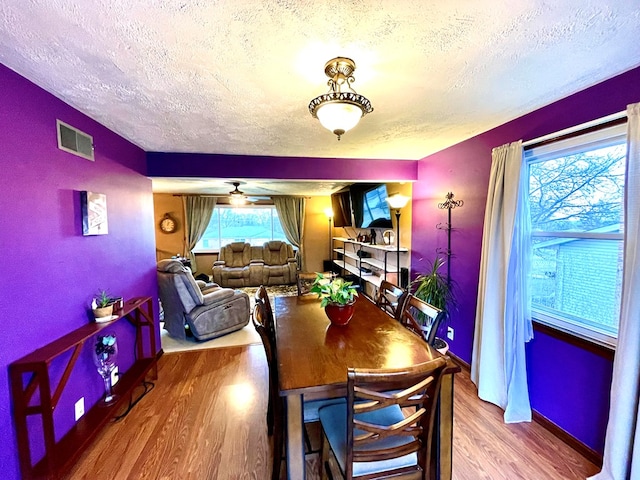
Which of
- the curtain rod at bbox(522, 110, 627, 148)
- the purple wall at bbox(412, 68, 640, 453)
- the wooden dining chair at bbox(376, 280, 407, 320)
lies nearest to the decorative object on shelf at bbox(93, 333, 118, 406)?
the wooden dining chair at bbox(376, 280, 407, 320)

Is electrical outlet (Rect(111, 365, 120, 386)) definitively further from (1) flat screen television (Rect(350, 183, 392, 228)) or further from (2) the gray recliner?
(1) flat screen television (Rect(350, 183, 392, 228))

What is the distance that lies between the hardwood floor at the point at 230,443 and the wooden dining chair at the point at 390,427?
732 mm

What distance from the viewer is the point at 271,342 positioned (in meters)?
1.80

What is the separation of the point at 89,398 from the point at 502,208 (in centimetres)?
348

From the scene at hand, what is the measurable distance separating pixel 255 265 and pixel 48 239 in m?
5.21

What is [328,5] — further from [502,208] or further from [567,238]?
[567,238]

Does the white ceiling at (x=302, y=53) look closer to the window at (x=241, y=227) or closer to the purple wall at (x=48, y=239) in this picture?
the purple wall at (x=48, y=239)

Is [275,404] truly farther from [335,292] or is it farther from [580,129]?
[580,129]

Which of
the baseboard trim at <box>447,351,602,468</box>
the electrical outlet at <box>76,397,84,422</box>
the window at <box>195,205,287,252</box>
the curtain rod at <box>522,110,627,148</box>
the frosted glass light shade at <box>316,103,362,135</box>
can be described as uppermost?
the curtain rod at <box>522,110,627,148</box>

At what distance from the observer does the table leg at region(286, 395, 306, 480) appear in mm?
1246

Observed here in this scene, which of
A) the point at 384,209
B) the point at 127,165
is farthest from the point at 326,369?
the point at 384,209

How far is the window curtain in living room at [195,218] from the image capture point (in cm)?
713

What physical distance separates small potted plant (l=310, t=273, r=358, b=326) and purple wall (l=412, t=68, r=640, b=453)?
1.50 metres

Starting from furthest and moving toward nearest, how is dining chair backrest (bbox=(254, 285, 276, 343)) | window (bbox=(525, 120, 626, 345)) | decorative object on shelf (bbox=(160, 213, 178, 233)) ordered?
1. decorative object on shelf (bbox=(160, 213, 178, 233))
2. dining chair backrest (bbox=(254, 285, 276, 343))
3. window (bbox=(525, 120, 626, 345))
